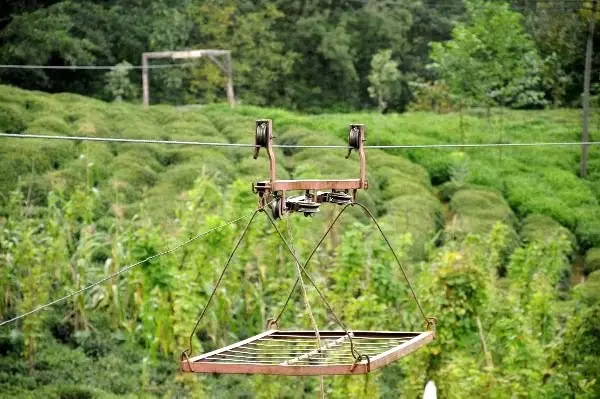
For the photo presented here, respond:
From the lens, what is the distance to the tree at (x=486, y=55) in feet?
75.7

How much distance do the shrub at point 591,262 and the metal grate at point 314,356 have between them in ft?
35.8

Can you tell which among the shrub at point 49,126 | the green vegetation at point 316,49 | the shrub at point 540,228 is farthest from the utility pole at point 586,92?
the shrub at point 49,126

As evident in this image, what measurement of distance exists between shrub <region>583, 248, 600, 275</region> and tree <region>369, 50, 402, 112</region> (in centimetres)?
1424

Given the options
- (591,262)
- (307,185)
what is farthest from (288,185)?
(591,262)

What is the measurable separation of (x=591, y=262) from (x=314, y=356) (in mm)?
11573

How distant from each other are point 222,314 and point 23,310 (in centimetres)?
171

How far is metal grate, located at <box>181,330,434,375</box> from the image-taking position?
3.87m

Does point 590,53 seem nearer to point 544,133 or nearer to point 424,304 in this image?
point 544,133

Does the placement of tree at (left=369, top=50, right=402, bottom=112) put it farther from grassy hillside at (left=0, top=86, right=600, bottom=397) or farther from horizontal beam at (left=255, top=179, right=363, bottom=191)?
horizontal beam at (left=255, top=179, right=363, bottom=191)

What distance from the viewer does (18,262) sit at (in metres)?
10.2

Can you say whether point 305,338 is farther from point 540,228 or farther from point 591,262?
point 540,228

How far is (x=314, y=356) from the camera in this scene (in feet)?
16.0

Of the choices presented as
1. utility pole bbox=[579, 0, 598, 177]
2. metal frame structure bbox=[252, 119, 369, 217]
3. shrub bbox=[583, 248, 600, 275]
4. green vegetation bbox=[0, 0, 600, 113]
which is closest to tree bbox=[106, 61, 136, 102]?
green vegetation bbox=[0, 0, 600, 113]

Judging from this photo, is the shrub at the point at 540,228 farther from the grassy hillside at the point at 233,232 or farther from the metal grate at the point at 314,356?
the metal grate at the point at 314,356
